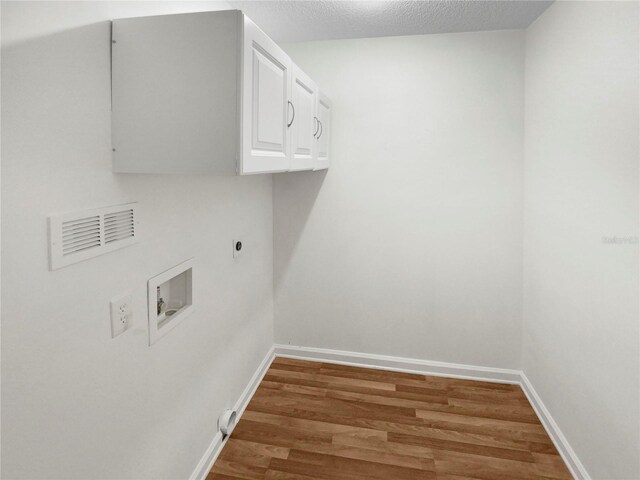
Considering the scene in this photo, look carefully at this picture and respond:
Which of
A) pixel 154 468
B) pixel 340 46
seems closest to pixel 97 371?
pixel 154 468

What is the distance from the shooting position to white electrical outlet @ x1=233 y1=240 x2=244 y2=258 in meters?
2.34

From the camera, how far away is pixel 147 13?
1449 millimetres

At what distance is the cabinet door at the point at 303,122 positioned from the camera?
194cm

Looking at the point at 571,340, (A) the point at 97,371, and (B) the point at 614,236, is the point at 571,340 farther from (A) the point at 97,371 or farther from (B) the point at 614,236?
(A) the point at 97,371

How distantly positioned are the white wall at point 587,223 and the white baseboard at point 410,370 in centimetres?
10

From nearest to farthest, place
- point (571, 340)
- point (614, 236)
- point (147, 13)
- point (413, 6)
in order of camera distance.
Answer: point (147, 13)
point (614, 236)
point (571, 340)
point (413, 6)

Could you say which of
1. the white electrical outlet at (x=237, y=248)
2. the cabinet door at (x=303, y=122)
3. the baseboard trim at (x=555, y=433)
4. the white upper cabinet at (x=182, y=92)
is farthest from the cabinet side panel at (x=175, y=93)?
the baseboard trim at (x=555, y=433)

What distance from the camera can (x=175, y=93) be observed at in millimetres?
1279

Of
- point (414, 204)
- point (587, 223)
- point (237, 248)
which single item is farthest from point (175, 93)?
point (414, 204)

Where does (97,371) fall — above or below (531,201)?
below

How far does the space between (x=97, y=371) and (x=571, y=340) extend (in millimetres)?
2083

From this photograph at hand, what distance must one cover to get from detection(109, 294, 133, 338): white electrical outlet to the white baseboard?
3.44ft

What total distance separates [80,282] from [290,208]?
6.58 ft

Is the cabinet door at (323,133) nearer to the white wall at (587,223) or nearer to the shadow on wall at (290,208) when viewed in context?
the shadow on wall at (290,208)
